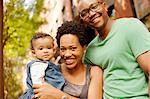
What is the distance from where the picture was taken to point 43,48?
3635 millimetres

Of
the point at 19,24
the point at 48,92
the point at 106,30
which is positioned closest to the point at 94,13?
the point at 106,30

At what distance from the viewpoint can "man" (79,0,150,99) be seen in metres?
2.55

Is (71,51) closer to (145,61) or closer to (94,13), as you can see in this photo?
(94,13)

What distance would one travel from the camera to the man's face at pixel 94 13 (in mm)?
2785

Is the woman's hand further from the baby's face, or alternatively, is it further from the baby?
the baby's face

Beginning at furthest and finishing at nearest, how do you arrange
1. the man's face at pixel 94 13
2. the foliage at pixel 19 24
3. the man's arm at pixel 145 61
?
the foliage at pixel 19 24, the man's face at pixel 94 13, the man's arm at pixel 145 61

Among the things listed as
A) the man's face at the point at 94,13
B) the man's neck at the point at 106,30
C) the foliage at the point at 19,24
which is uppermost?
the man's face at the point at 94,13

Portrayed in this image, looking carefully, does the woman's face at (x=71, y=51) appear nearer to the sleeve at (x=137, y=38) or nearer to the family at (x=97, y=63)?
the family at (x=97, y=63)

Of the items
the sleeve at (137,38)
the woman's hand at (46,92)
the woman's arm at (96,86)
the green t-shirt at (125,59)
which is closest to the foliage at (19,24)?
the woman's hand at (46,92)

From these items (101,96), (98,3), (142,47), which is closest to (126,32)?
(142,47)

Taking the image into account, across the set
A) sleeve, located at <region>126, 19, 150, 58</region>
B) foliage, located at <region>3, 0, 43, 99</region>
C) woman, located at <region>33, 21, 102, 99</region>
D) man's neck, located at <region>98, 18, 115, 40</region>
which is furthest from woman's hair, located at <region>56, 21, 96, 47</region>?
foliage, located at <region>3, 0, 43, 99</region>

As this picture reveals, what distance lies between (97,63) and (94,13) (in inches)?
15.4

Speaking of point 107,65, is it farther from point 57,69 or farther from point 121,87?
point 57,69

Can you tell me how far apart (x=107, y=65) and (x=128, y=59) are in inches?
7.7
